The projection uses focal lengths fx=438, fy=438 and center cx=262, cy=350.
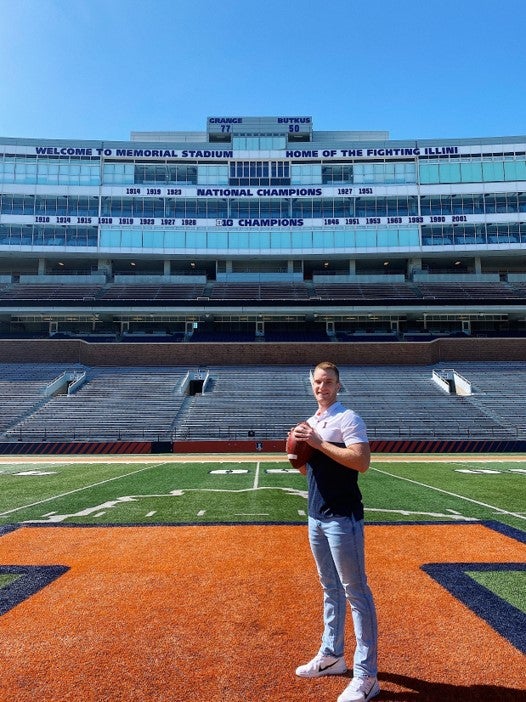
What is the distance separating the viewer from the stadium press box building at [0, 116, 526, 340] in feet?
161

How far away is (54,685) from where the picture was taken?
338 centimetres

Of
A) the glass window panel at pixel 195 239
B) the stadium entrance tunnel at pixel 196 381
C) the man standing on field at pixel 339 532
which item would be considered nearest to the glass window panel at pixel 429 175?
the glass window panel at pixel 195 239

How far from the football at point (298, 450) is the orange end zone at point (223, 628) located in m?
1.68

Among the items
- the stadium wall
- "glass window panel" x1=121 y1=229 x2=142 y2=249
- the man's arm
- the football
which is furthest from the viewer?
"glass window panel" x1=121 y1=229 x2=142 y2=249

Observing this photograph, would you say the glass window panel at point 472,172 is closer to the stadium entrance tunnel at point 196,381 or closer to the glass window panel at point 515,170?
the glass window panel at point 515,170

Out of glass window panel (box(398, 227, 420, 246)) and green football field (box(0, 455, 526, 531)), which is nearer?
green football field (box(0, 455, 526, 531))

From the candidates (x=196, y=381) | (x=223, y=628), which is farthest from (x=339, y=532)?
(x=196, y=381)

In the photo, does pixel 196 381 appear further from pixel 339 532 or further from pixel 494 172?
pixel 494 172

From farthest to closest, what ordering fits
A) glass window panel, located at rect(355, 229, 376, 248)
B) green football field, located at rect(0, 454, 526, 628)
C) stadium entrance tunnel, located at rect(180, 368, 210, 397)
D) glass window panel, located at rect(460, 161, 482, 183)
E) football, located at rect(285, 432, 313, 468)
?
glass window panel, located at rect(460, 161, 482, 183) → glass window panel, located at rect(355, 229, 376, 248) → stadium entrance tunnel, located at rect(180, 368, 210, 397) → green football field, located at rect(0, 454, 526, 628) → football, located at rect(285, 432, 313, 468)

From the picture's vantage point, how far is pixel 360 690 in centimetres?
312

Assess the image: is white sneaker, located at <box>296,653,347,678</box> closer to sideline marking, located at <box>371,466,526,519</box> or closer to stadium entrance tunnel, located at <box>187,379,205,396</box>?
sideline marking, located at <box>371,466,526,519</box>

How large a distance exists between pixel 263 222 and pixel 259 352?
1732 centimetres

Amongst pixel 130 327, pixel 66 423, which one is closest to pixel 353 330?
pixel 130 327

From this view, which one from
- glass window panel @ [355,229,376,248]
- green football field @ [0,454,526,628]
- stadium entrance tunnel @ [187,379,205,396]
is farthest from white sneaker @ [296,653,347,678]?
glass window panel @ [355,229,376,248]
